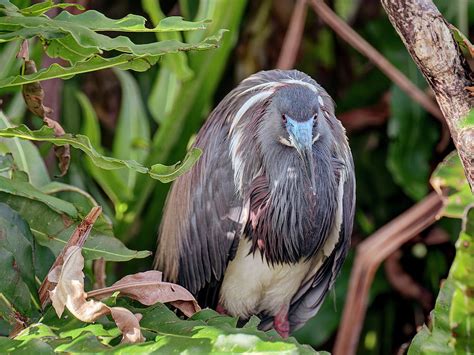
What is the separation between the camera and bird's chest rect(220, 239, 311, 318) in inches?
79.7

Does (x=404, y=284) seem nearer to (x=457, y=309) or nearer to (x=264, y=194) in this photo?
(x=264, y=194)

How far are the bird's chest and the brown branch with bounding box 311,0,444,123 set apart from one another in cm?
70

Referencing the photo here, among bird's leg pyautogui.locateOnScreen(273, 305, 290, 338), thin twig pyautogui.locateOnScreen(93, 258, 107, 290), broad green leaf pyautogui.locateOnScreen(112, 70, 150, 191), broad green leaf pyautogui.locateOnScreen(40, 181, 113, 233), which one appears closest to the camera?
broad green leaf pyautogui.locateOnScreen(40, 181, 113, 233)

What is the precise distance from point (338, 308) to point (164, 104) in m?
0.86

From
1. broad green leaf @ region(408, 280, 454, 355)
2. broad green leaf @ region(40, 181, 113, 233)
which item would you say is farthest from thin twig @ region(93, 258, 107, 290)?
broad green leaf @ region(408, 280, 454, 355)

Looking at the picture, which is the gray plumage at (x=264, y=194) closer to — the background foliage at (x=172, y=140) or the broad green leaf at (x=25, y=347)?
the background foliage at (x=172, y=140)

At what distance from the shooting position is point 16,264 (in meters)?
1.37

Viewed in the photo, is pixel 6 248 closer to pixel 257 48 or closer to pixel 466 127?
pixel 466 127

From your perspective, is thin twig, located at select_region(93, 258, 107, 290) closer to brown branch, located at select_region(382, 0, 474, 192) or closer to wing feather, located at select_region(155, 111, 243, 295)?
wing feather, located at select_region(155, 111, 243, 295)

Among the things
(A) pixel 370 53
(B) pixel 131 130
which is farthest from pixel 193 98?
(A) pixel 370 53

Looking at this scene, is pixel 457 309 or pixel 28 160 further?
pixel 28 160

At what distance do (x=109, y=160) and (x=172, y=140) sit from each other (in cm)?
113

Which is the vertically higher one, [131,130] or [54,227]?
[131,130]

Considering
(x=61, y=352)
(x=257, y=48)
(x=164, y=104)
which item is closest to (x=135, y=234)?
(x=164, y=104)
